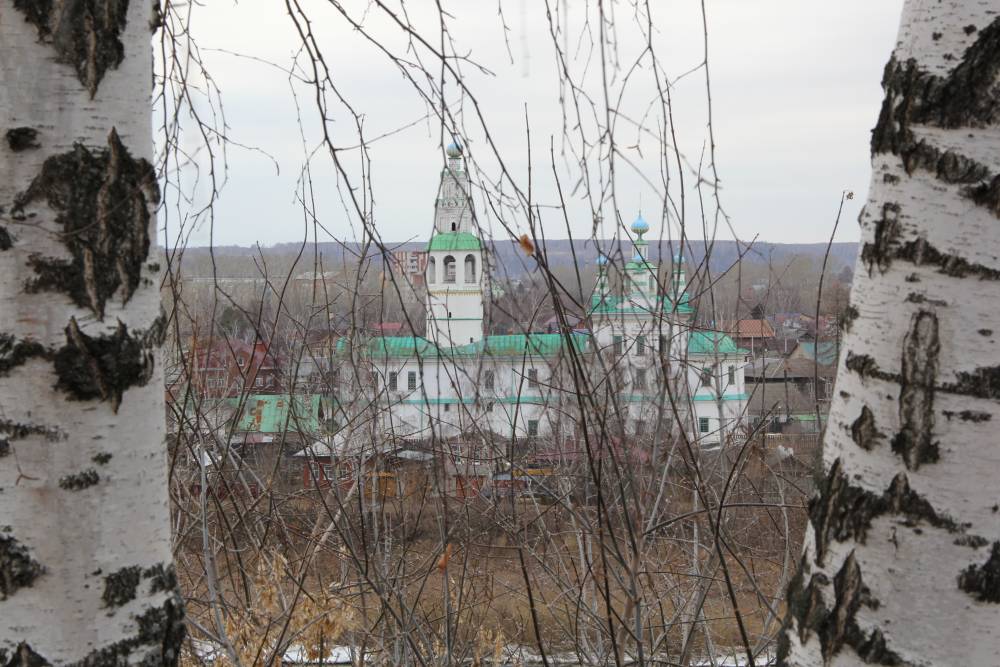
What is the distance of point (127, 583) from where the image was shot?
108 centimetres

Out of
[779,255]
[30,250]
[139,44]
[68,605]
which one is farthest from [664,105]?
[779,255]

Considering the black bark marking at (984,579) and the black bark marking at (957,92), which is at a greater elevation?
the black bark marking at (957,92)

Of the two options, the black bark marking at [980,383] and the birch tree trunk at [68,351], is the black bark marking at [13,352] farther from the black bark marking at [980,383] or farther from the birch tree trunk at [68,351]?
the black bark marking at [980,383]

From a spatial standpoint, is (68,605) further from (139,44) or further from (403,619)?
(403,619)

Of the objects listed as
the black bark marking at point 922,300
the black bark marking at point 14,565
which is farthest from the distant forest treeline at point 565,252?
the black bark marking at point 14,565

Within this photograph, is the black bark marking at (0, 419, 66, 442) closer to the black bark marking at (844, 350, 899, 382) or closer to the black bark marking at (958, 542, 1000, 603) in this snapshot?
the black bark marking at (844, 350, 899, 382)

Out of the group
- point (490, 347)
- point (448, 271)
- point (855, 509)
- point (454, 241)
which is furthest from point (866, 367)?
point (448, 271)

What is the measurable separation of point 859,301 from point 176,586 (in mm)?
986

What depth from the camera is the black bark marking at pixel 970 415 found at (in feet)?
3.01

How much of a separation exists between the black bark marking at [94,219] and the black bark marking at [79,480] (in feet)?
0.66

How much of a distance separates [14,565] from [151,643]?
8.0 inches

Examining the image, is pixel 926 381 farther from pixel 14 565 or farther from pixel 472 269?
pixel 472 269

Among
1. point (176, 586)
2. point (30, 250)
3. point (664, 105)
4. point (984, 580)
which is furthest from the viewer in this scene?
point (664, 105)

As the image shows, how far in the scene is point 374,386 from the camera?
2.80 meters
